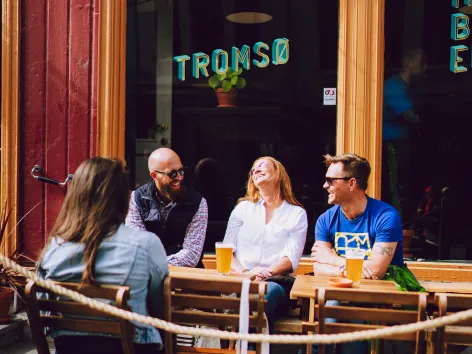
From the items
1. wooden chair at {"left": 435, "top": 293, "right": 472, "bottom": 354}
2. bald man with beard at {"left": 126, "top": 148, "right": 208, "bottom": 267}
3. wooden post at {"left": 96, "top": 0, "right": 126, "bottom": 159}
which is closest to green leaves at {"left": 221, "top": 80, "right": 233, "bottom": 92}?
wooden post at {"left": 96, "top": 0, "right": 126, "bottom": 159}

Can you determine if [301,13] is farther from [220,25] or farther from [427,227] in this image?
[427,227]

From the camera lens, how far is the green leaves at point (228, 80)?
6.18 metres

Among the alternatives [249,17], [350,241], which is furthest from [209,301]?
[249,17]

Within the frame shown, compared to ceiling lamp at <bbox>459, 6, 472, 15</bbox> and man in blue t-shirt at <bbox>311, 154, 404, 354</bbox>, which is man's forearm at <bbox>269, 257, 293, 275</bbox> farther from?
ceiling lamp at <bbox>459, 6, 472, 15</bbox>

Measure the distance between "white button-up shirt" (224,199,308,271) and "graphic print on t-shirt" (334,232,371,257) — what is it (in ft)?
1.19

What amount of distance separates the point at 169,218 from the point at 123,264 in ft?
5.88

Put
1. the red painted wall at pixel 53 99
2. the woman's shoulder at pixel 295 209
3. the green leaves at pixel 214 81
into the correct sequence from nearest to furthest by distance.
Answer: the woman's shoulder at pixel 295 209, the red painted wall at pixel 53 99, the green leaves at pixel 214 81

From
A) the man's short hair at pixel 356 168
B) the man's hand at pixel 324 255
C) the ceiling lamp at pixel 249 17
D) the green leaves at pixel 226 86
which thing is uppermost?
the ceiling lamp at pixel 249 17

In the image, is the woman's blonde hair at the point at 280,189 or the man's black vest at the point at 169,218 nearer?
the man's black vest at the point at 169,218

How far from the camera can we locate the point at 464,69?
233 inches

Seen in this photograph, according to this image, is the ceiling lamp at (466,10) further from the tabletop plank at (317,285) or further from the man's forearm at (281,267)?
the tabletop plank at (317,285)

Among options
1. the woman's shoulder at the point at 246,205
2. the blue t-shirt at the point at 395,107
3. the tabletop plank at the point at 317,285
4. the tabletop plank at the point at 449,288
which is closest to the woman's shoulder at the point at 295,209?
the woman's shoulder at the point at 246,205

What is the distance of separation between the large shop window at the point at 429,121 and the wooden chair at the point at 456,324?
2998mm

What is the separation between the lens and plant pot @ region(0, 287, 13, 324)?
4.90 m
